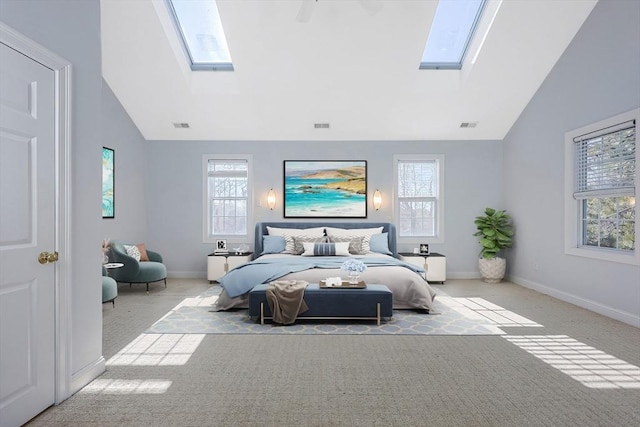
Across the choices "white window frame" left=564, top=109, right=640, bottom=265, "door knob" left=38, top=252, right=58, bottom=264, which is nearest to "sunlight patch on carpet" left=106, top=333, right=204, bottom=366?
"door knob" left=38, top=252, right=58, bottom=264

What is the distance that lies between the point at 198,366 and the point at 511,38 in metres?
5.76

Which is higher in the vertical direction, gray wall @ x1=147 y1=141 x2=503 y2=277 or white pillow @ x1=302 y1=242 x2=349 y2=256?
gray wall @ x1=147 y1=141 x2=503 y2=277

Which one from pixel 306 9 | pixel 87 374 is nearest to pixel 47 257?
pixel 87 374

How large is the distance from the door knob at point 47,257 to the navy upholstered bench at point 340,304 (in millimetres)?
2268

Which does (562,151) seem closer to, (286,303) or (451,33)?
(451,33)

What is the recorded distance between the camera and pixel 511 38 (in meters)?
5.38

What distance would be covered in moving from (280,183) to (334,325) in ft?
12.4

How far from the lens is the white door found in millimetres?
2191

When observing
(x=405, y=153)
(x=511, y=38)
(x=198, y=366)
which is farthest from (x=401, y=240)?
(x=198, y=366)

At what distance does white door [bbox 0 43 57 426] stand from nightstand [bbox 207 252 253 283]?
4346 mm

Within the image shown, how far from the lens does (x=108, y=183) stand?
6.24 m

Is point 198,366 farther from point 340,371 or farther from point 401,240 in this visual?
point 401,240

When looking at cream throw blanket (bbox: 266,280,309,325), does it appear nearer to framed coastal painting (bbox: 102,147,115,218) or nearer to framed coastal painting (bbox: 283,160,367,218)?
framed coastal painting (bbox: 283,160,367,218)

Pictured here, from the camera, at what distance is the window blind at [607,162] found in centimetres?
449
